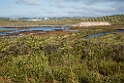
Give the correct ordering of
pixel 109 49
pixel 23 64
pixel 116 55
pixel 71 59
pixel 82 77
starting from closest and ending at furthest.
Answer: pixel 82 77 → pixel 23 64 → pixel 71 59 → pixel 116 55 → pixel 109 49

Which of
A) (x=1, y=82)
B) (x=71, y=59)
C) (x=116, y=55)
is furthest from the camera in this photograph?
(x=116, y=55)

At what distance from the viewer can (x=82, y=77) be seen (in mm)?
11031

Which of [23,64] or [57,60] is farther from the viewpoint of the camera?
[57,60]

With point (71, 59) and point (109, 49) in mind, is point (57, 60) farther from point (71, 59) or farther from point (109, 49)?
point (109, 49)

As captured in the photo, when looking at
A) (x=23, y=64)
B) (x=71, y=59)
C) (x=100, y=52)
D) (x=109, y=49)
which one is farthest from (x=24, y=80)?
(x=109, y=49)

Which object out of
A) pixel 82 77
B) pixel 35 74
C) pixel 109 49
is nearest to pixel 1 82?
pixel 35 74

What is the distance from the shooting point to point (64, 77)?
10.6 metres

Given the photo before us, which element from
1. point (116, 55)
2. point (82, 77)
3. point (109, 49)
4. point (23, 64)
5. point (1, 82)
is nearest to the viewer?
point (1, 82)

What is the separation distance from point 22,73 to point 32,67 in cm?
66

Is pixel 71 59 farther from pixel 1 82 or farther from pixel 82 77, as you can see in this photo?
pixel 1 82

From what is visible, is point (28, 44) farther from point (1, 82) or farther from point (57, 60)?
point (1, 82)

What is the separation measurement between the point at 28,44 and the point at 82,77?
8.59 m

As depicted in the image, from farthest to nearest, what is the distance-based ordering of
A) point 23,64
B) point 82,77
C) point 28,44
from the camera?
point 28,44 → point 23,64 → point 82,77

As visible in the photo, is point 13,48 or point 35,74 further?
point 13,48
